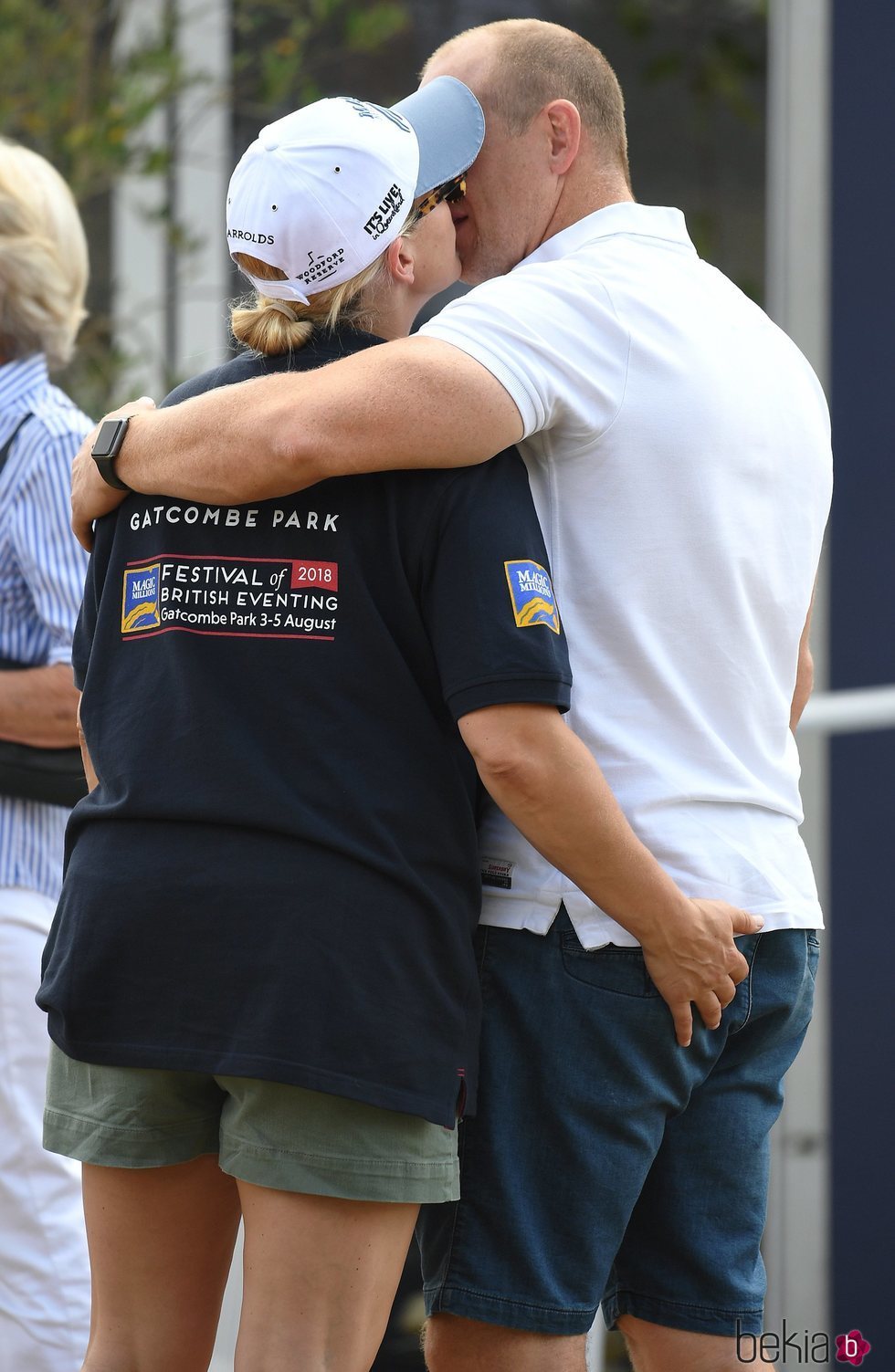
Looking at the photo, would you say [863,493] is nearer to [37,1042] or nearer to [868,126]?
[868,126]

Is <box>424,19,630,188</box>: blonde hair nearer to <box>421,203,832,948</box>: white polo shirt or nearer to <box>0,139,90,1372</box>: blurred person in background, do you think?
<box>421,203,832,948</box>: white polo shirt

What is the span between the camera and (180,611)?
162cm

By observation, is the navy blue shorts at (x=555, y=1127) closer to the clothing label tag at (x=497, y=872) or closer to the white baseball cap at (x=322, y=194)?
the clothing label tag at (x=497, y=872)

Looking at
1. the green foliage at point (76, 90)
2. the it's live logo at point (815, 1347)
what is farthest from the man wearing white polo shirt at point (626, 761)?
the green foliage at point (76, 90)

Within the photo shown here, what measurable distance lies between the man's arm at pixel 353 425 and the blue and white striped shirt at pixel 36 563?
842mm

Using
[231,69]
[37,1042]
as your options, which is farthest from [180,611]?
[231,69]

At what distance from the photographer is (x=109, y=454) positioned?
1725 millimetres

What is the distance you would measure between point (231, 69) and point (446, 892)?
14.9 feet

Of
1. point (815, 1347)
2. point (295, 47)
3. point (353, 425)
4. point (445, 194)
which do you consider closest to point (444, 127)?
point (445, 194)

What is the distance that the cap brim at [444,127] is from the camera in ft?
5.90

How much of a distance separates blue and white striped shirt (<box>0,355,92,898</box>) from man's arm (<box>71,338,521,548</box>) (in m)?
0.84

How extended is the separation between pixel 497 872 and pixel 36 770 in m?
0.99

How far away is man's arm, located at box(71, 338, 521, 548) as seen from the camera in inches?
61.1

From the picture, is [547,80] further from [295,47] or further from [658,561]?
[295,47]
